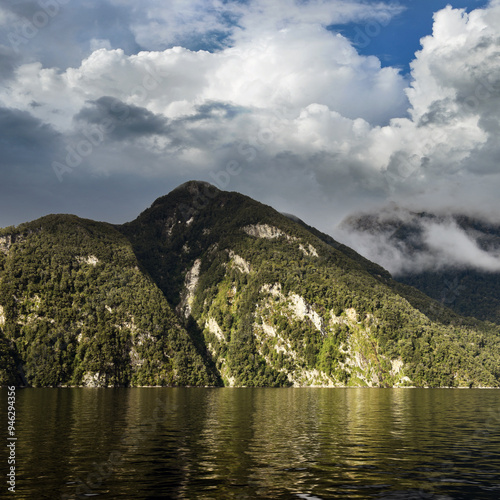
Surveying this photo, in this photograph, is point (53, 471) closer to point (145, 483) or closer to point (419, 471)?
point (145, 483)

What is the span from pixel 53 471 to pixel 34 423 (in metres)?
40.5

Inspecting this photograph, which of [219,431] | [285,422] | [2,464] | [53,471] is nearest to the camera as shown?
[53,471]

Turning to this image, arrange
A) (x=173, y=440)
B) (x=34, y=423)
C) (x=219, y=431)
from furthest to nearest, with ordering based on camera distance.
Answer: (x=34, y=423)
(x=219, y=431)
(x=173, y=440)

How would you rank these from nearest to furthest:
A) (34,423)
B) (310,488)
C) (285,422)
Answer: (310,488) < (34,423) < (285,422)

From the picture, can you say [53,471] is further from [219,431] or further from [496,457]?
[496,457]

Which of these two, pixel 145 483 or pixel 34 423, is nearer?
pixel 145 483

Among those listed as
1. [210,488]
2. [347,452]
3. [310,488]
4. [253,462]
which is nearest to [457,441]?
[347,452]

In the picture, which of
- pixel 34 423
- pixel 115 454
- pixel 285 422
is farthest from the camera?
pixel 285 422

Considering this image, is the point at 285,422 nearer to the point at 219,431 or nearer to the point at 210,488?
the point at 219,431

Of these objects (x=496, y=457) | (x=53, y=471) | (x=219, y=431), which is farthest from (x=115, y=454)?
(x=496, y=457)

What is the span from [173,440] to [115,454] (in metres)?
12.0

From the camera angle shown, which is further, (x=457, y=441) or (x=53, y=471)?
(x=457, y=441)

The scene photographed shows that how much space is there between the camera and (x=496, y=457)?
178 ft

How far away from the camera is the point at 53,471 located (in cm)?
4497
